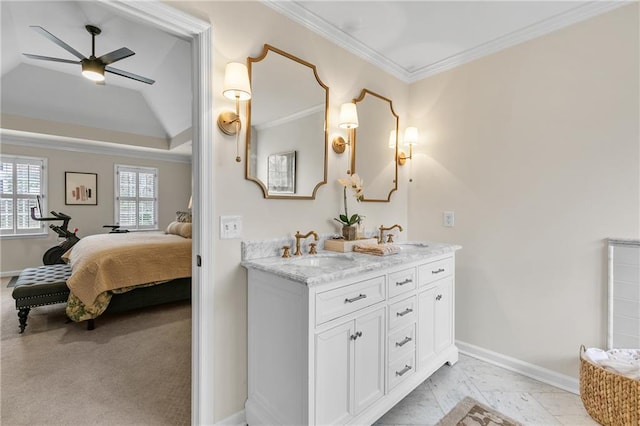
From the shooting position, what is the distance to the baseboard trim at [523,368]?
2014 millimetres

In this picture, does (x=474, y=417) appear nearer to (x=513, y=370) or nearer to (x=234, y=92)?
(x=513, y=370)

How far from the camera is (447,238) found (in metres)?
2.66

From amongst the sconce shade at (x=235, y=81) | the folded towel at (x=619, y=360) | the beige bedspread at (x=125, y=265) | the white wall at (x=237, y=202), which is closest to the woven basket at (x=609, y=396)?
the folded towel at (x=619, y=360)

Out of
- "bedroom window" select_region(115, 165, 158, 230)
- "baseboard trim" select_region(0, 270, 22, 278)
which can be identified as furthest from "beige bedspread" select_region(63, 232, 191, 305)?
"bedroom window" select_region(115, 165, 158, 230)

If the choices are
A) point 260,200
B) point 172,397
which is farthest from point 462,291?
point 172,397

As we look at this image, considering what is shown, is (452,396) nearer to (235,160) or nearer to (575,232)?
(575,232)

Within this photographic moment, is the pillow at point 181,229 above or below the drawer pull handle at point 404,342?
above

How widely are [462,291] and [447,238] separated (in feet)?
1.55

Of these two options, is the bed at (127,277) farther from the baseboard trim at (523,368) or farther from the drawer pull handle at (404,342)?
the baseboard trim at (523,368)

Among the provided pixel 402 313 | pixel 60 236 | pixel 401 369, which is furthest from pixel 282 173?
pixel 60 236

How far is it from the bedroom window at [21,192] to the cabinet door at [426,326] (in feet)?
22.2

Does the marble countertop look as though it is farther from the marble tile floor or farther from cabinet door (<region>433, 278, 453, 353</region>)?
the marble tile floor

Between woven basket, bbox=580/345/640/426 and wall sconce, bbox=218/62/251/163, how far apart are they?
2334 mm

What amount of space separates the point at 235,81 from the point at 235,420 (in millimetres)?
1861
